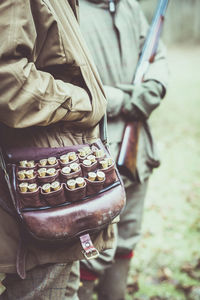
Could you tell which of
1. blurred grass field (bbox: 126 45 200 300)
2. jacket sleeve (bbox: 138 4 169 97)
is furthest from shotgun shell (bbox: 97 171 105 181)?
blurred grass field (bbox: 126 45 200 300)

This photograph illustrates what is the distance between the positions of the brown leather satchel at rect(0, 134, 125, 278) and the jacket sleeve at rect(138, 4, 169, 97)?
104cm

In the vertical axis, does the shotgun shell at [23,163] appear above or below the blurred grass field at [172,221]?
above

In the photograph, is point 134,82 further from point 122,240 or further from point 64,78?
point 122,240

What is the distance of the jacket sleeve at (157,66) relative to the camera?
7.16ft

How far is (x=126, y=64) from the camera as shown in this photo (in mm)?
Answer: 2111

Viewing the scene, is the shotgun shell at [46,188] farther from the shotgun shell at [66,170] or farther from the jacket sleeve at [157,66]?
the jacket sleeve at [157,66]

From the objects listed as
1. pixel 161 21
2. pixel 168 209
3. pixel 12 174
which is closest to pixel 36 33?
pixel 12 174

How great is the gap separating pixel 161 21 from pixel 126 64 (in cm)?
65

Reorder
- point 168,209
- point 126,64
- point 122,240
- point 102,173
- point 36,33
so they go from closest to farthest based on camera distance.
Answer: point 36,33 < point 102,173 < point 126,64 < point 122,240 < point 168,209

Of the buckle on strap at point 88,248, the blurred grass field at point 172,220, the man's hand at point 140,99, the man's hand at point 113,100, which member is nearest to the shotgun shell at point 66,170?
the buckle on strap at point 88,248

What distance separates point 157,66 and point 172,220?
74.6 inches

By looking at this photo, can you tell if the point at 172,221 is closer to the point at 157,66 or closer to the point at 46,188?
the point at 157,66

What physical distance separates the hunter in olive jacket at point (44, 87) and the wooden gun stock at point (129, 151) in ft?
1.92

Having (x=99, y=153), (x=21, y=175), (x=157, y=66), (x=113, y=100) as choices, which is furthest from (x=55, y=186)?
(x=157, y=66)
